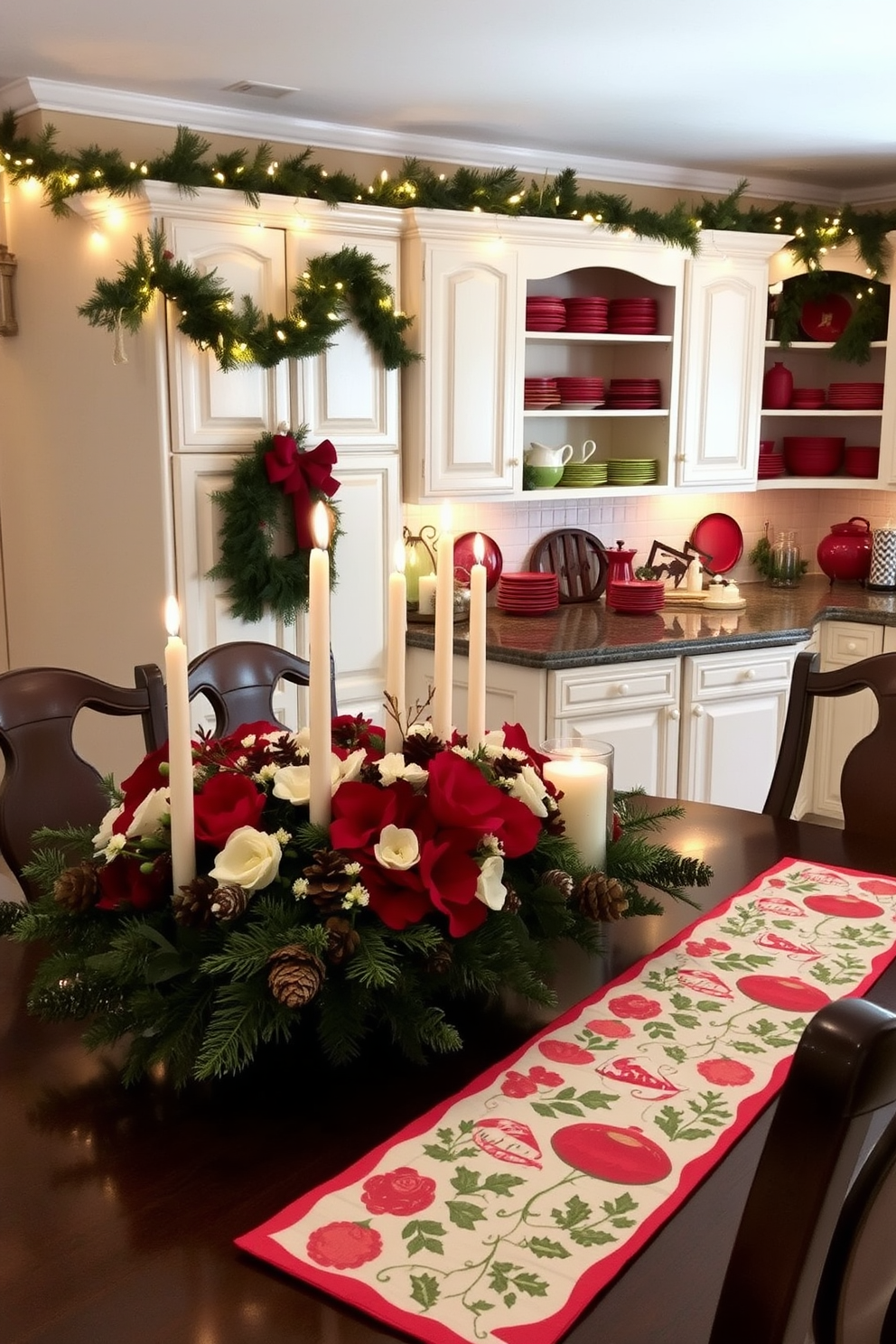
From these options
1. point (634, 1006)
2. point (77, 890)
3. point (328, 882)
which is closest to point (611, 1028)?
point (634, 1006)

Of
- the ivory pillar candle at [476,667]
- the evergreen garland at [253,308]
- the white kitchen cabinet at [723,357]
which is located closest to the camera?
the ivory pillar candle at [476,667]

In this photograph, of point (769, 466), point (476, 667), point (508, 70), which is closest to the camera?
point (476, 667)

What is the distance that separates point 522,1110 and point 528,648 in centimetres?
255

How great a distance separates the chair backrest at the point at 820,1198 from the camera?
2.33ft

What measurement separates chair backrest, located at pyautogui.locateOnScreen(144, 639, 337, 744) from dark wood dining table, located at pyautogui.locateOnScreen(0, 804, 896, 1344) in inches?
35.9

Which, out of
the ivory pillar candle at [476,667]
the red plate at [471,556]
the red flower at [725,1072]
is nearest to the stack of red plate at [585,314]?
the red plate at [471,556]

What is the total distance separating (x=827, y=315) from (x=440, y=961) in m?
4.36

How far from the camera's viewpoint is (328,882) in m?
1.27

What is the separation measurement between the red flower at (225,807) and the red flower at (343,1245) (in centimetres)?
40

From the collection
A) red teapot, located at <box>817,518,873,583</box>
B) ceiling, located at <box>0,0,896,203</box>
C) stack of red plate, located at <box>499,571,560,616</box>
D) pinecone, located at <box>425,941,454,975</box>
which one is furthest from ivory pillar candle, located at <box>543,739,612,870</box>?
red teapot, located at <box>817,518,873,583</box>

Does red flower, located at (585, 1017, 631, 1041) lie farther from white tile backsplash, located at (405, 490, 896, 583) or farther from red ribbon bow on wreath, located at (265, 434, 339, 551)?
white tile backsplash, located at (405, 490, 896, 583)

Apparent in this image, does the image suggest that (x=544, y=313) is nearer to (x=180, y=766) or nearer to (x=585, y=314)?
(x=585, y=314)

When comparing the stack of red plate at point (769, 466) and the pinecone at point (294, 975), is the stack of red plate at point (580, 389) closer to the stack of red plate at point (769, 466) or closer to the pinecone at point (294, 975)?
the stack of red plate at point (769, 466)

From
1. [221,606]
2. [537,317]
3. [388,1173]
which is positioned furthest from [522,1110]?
[537,317]
